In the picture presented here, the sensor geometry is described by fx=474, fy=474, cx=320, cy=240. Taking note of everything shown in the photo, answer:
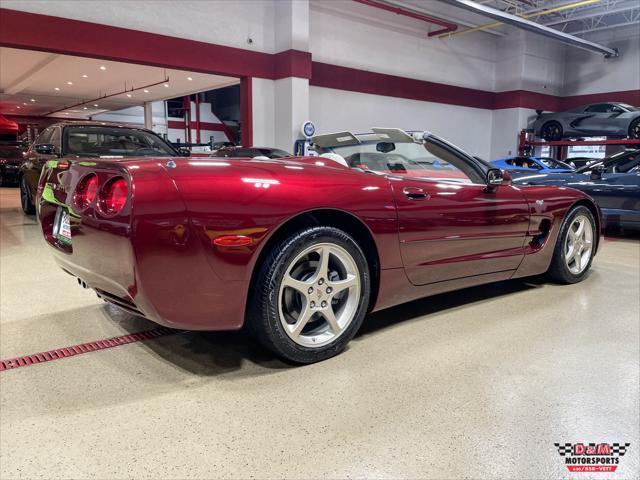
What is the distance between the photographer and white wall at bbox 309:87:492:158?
11648mm

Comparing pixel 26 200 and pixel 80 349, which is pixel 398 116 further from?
pixel 80 349

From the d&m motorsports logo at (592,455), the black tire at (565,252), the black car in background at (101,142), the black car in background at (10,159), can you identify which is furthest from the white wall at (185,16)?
the d&m motorsports logo at (592,455)

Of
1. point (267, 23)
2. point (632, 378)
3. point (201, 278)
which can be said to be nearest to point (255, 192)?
point (201, 278)

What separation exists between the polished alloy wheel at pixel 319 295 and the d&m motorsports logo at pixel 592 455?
931mm

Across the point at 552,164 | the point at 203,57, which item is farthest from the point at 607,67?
the point at 203,57

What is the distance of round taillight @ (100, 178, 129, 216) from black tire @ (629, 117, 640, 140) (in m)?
13.9

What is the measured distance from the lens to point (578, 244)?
11.2ft

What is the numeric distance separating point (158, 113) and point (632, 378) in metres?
23.2

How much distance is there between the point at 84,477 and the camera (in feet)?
Answer: 4.18

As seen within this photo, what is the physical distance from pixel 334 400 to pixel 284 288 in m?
0.48

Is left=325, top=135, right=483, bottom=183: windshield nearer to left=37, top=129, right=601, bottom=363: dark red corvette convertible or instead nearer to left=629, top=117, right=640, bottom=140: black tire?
left=37, top=129, right=601, bottom=363: dark red corvette convertible

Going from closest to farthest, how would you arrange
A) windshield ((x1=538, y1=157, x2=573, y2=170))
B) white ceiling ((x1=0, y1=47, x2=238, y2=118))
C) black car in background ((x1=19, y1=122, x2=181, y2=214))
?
black car in background ((x1=19, y1=122, x2=181, y2=214))
windshield ((x1=538, y1=157, x2=573, y2=170))
white ceiling ((x1=0, y1=47, x2=238, y2=118))

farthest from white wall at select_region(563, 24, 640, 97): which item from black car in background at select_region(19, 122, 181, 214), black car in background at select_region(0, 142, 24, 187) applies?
black car in background at select_region(0, 142, 24, 187)

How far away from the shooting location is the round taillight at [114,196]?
5.53 ft
